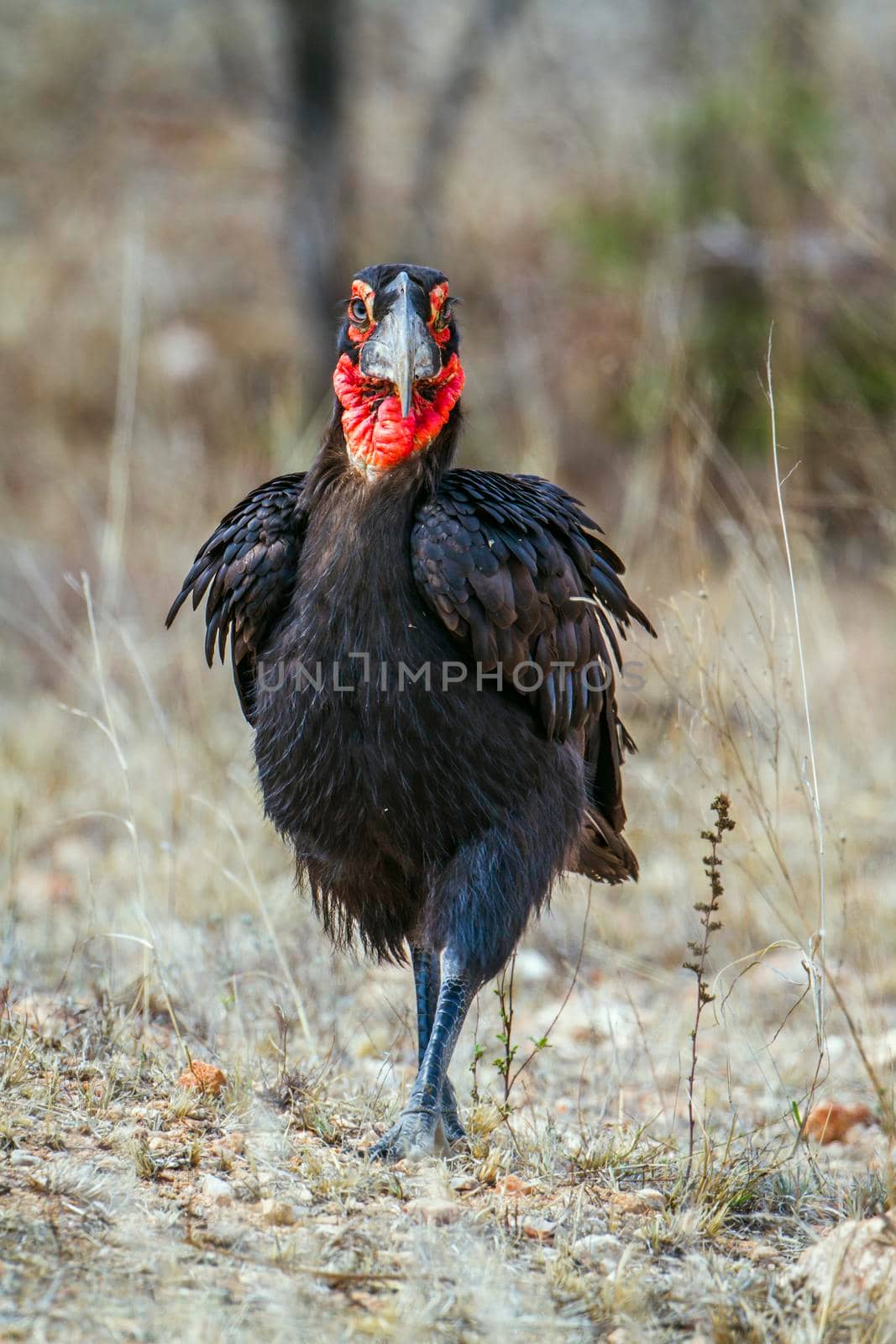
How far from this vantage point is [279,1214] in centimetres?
238

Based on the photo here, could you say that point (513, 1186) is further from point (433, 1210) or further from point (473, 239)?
point (473, 239)

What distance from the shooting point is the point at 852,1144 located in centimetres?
344

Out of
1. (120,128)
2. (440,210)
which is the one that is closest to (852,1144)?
(440,210)

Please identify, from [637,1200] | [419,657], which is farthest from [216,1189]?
[419,657]

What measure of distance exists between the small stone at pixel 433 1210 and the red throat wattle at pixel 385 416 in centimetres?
148

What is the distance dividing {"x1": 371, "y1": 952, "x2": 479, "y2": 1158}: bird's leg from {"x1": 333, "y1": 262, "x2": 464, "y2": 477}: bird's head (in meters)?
1.10

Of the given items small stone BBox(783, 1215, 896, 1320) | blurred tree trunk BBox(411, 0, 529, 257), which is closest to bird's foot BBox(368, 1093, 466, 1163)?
small stone BBox(783, 1215, 896, 1320)

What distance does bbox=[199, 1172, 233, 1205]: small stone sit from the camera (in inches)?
96.3

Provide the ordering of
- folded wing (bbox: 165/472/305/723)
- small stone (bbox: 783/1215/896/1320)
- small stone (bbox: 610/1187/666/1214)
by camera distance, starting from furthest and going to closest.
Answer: folded wing (bbox: 165/472/305/723)
small stone (bbox: 610/1187/666/1214)
small stone (bbox: 783/1215/896/1320)

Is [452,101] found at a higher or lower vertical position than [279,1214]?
higher

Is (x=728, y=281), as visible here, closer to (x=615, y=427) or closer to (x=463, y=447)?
(x=615, y=427)

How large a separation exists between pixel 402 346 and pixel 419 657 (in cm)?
65

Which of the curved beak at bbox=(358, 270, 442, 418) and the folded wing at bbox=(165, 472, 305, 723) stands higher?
the curved beak at bbox=(358, 270, 442, 418)

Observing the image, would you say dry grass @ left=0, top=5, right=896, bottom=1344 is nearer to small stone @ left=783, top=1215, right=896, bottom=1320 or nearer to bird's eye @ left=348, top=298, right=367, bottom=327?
small stone @ left=783, top=1215, right=896, bottom=1320
